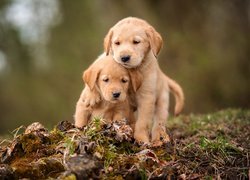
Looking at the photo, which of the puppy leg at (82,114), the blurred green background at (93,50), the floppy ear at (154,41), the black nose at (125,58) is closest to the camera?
the black nose at (125,58)

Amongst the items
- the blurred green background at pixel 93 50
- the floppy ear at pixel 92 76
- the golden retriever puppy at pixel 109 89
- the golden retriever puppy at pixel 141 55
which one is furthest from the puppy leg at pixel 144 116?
the blurred green background at pixel 93 50

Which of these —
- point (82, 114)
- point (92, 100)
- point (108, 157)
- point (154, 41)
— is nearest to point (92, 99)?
point (92, 100)

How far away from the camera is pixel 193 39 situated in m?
17.2

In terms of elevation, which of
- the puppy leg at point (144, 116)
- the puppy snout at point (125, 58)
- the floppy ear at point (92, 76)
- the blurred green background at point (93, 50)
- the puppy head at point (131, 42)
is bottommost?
the puppy leg at point (144, 116)

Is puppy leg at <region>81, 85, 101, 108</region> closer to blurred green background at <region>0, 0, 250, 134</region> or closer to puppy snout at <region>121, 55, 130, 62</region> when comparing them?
→ puppy snout at <region>121, 55, 130, 62</region>

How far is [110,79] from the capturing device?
21.5 ft

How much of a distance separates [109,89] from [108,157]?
4.70 ft

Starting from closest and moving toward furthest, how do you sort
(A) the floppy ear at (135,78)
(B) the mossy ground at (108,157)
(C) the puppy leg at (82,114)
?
(B) the mossy ground at (108,157), (A) the floppy ear at (135,78), (C) the puppy leg at (82,114)

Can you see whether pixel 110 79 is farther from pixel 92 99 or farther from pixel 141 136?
pixel 141 136

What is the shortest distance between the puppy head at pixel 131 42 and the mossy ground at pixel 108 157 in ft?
3.27

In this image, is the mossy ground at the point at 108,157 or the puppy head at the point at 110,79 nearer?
the mossy ground at the point at 108,157

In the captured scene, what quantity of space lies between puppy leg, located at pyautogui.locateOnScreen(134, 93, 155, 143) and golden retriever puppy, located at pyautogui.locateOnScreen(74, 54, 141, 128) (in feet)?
0.55

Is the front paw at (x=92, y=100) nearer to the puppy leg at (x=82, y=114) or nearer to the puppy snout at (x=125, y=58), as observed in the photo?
the puppy leg at (x=82, y=114)

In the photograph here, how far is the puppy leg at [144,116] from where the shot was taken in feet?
21.8
